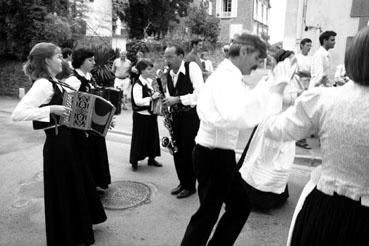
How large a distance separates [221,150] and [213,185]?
0.97ft

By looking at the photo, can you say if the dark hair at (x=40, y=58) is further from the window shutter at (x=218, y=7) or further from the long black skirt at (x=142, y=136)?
the window shutter at (x=218, y=7)

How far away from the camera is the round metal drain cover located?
14.0ft

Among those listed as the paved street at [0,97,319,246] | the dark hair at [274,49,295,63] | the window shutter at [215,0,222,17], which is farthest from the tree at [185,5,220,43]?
the dark hair at [274,49,295,63]

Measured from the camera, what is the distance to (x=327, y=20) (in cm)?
858

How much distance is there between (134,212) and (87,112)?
4.91ft

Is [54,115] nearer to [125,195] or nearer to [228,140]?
[228,140]

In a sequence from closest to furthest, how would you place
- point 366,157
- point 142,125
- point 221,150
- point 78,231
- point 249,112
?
point 366,157
point 249,112
point 221,150
point 78,231
point 142,125

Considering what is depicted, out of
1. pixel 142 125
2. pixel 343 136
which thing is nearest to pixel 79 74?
pixel 142 125

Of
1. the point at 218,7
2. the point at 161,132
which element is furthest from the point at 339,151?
the point at 218,7

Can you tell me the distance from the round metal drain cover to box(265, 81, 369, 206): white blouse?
3.03 meters

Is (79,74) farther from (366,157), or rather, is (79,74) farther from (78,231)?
(366,157)

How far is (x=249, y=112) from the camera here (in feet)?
7.40

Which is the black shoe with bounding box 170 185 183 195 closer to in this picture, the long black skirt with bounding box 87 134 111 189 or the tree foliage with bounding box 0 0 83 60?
the long black skirt with bounding box 87 134 111 189

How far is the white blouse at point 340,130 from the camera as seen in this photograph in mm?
1478
